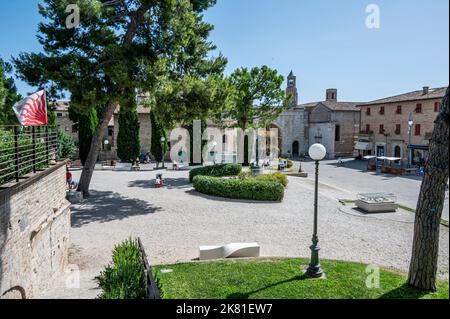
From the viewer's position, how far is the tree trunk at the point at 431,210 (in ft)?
18.7

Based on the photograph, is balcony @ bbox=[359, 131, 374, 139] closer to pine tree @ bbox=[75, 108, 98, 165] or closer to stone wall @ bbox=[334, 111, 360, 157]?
stone wall @ bbox=[334, 111, 360, 157]

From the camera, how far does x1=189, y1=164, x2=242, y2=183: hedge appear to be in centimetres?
2136

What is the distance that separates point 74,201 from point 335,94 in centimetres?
5896

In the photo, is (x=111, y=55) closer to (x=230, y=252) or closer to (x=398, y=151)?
(x=230, y=252)

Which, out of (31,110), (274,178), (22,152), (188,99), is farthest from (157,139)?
(22,152)

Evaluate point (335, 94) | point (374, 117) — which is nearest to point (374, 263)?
point (374, 117)

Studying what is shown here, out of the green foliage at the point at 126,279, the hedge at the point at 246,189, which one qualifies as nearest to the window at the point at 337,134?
the hedge at the point at 246,189

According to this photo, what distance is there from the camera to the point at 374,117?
143 ft

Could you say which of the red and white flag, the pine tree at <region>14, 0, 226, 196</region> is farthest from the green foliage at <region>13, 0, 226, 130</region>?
the red and white flag

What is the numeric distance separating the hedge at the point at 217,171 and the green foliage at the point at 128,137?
17974 mm

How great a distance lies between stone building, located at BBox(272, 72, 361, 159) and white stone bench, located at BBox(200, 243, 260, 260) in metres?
43.4

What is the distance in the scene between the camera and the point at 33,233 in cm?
679

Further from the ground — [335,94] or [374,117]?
[335,94]
